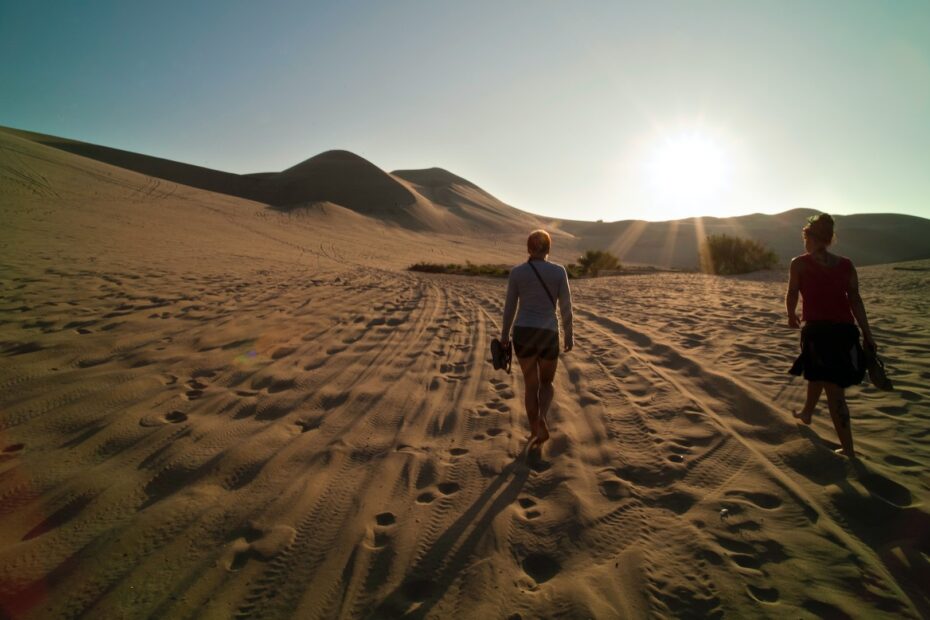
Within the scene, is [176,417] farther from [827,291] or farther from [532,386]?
[827,291]

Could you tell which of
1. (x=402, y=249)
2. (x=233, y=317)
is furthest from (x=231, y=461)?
(x=402, y=249)

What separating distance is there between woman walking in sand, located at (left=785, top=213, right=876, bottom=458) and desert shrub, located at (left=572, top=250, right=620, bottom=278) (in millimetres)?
19930

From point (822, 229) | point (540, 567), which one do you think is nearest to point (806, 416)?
point (822, 229)

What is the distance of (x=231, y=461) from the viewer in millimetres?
3471

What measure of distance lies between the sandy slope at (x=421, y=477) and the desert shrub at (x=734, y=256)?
17562 mm

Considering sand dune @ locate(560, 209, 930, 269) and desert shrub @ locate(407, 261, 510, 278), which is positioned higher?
sand dune @ locate(560, 209, 930, 269)

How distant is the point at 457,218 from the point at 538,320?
2735 inches

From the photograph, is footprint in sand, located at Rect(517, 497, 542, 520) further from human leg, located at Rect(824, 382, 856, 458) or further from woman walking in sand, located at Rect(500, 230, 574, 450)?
human leg, located at Rect(824, 382, 856, 458)

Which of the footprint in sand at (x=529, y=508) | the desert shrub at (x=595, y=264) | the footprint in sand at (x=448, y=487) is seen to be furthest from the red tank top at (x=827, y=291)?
the desert shrub at (x=595, y=264)

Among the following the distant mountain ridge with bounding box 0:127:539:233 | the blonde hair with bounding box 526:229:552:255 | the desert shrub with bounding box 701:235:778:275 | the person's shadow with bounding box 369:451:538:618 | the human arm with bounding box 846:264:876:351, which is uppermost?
the distant mountain ridge with bounding box 0:127:539:233

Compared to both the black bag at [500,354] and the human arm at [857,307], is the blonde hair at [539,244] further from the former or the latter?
the human arm at [857,307]

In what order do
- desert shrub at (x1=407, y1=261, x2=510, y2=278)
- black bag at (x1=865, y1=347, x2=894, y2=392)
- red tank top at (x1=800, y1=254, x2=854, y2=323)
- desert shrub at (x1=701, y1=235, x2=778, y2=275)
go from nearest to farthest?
1. black bag at (x1=865, y1=347, x2=894, y2=392)
2. red tank top at (x1=800, y1=254, x2=854, y2=323)
3. desert shrub at (x1=407, y1=261, x2=510, y2=278)
4. desert shrub at (x1=701, y1=235, x2=778, y2=275)

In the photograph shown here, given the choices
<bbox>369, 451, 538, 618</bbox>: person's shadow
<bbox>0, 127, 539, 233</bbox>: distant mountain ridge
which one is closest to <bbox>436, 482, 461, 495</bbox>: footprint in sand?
<bbox>369, 451, 538, 618</bbox>: person's shadow

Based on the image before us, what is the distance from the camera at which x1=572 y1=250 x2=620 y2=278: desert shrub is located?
2417 cm
